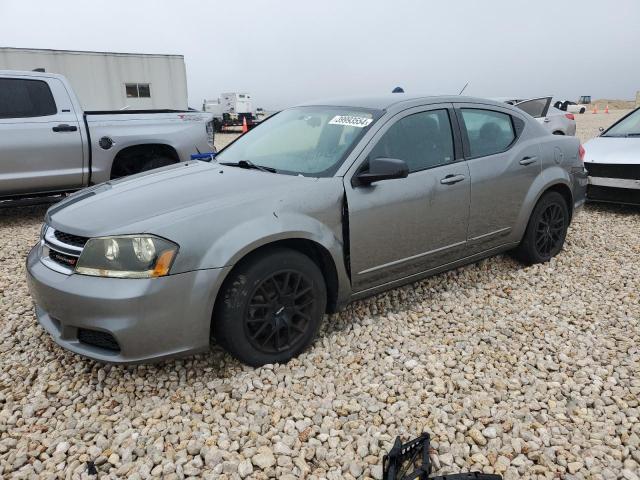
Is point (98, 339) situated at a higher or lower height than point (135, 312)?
lower

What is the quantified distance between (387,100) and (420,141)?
1.32ft

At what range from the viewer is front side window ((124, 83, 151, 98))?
48.5ft

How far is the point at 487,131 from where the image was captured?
Answer: 400cm

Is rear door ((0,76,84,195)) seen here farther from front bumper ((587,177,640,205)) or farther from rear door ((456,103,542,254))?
front bumper ((587,177,640,205))

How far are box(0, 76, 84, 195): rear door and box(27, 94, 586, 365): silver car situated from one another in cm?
317

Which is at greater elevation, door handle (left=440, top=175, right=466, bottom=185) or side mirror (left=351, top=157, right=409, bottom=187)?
side mirror (left=351, top=157, right=409, bottom=187)

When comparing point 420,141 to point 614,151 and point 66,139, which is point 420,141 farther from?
point 66,139

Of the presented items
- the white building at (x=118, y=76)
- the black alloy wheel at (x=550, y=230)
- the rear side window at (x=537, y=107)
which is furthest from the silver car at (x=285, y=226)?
the white building at (x=118, y=76)

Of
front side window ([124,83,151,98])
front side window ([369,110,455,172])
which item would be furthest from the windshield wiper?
front side window ([124,83,151,98])

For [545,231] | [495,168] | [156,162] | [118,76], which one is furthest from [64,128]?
[118,76]

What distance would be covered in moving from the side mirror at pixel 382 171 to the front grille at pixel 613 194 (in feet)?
15.6

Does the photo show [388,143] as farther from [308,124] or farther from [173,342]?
[173,342]

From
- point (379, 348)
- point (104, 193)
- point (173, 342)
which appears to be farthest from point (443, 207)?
point (104, 193)

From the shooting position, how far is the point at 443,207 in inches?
Answer: 139
